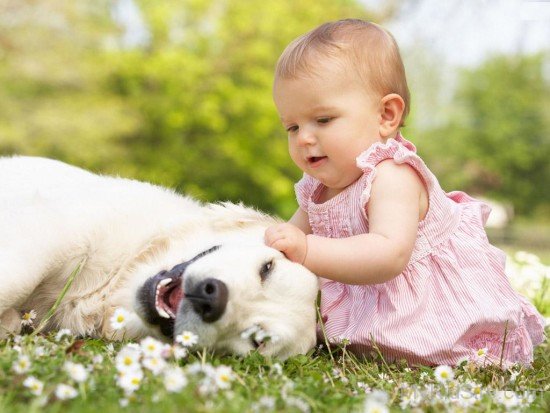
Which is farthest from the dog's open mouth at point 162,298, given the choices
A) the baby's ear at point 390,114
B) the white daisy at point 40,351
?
the baby's ear at point 390,114

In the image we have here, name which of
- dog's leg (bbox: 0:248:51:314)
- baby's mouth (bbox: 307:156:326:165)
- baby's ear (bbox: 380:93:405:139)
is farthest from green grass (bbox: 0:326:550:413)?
baby's ear (bbox: 380:93:405:139)

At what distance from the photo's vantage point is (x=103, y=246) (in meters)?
3.52

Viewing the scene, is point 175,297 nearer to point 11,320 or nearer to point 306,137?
point 11,320

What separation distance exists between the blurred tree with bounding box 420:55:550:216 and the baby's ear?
40.3 m

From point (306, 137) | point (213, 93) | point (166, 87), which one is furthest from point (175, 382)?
point (166, 87)

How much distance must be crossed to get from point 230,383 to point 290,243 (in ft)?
3.06

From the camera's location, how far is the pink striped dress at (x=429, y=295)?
3.42 m

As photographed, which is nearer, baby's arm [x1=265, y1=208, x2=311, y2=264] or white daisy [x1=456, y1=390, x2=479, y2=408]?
white daisy [x1=456, y1=390, x2=479, y2=408]

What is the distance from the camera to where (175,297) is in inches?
129

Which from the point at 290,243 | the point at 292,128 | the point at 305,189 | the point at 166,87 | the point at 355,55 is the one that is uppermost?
the point at 166,87

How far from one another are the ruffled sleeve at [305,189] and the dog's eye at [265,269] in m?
0.68

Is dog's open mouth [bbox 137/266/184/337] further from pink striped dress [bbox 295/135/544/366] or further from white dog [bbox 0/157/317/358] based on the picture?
pink striped dress [bbox 295/135/544/366]

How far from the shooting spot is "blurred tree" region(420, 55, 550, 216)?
4541cm

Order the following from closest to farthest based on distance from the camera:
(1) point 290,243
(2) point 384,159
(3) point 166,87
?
(1) point 290,243, (2) point 384,159, (3) point 166,87
